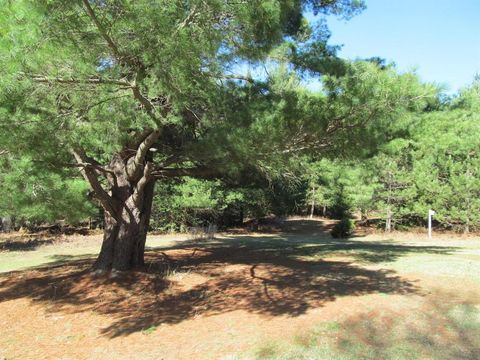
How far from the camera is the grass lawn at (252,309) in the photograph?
4.85 meters

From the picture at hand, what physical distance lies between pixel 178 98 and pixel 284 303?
10.9 feet

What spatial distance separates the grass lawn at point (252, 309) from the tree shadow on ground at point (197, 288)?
2 cm

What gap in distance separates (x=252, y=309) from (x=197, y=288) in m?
1.68

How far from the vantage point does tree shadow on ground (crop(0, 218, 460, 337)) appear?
21.1 ft

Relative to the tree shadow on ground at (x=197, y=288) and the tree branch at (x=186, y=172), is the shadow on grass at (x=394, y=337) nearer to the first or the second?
the tree shadow on ground at (x=197, y=288)

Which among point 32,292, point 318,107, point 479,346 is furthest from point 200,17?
point 32,292

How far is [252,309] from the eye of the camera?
6.29 m

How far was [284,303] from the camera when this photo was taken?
640 centimetres

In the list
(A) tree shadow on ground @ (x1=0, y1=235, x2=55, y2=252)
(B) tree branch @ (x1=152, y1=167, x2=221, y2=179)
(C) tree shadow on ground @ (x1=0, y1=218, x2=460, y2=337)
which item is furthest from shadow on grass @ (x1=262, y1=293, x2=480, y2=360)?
(A) tree shadow on ground @ (x1=0, y1=235, x2=55, y2=252)

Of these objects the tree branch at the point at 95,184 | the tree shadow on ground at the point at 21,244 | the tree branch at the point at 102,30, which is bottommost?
the tree shadow on ground at the point at 21,244

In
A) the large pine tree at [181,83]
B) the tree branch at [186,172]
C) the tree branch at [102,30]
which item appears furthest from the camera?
the tree branch at [186,172]

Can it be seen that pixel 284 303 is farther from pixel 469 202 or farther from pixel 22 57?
pixel 469 202

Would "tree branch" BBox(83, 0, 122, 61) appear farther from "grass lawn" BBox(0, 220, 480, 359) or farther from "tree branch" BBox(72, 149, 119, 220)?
"grass lawn" BBox(0, 220, 480, 359)

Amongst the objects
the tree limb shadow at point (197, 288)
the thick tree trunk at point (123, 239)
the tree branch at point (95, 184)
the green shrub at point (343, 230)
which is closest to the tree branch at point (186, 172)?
the thick tree trunk at point (123, 239)
